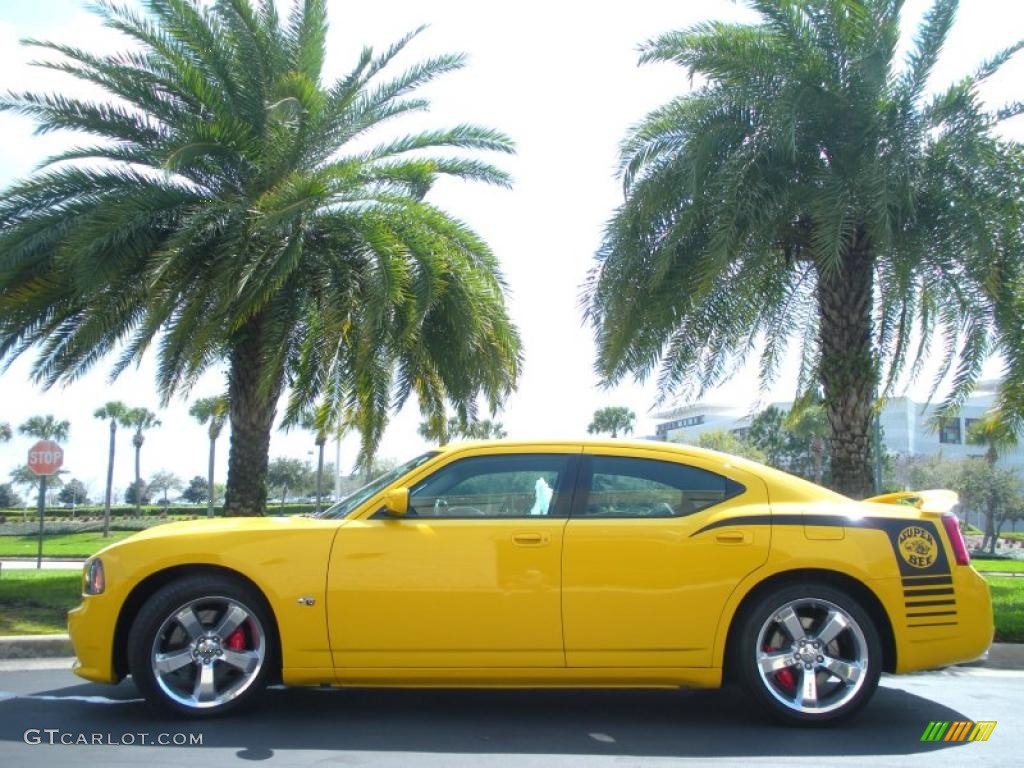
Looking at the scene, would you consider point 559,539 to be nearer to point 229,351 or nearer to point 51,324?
point 229,351

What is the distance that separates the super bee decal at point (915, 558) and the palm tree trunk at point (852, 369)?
6503mm

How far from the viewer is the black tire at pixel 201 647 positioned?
523cm

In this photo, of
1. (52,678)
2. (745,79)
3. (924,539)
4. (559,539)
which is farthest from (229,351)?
(924,539)

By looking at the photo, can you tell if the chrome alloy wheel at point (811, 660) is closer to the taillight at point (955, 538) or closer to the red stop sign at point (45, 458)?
the taillight at point (955, 538)

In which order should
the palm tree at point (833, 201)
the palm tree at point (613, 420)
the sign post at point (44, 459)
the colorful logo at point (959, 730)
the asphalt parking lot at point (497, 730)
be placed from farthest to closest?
the palm tree at point (613, 420) < the sign post at point (44, 459) < the palm tree at point (833, 201) < the colorful logo at point (959, 730) < the asphalt parking lot at point (497, 730)

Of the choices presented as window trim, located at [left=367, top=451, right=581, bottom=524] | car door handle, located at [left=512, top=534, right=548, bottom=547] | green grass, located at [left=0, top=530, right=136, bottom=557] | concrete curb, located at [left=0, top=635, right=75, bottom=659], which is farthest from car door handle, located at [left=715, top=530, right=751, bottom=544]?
green grass, located at [left=0, top=530, right=136, bottom=557]

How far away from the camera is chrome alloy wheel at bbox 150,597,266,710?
525 centimetres

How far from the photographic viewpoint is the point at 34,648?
7.61 m

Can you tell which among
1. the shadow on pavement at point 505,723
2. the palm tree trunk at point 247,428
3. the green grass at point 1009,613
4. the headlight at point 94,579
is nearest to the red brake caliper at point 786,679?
the shadow on pavement at point 505,723

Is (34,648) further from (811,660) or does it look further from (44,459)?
(44,459)

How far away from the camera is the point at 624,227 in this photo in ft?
39.2

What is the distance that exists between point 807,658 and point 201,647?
3.27m

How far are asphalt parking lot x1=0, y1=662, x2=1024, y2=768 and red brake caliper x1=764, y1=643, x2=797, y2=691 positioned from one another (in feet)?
0.76

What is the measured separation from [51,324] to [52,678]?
21.9 feet
